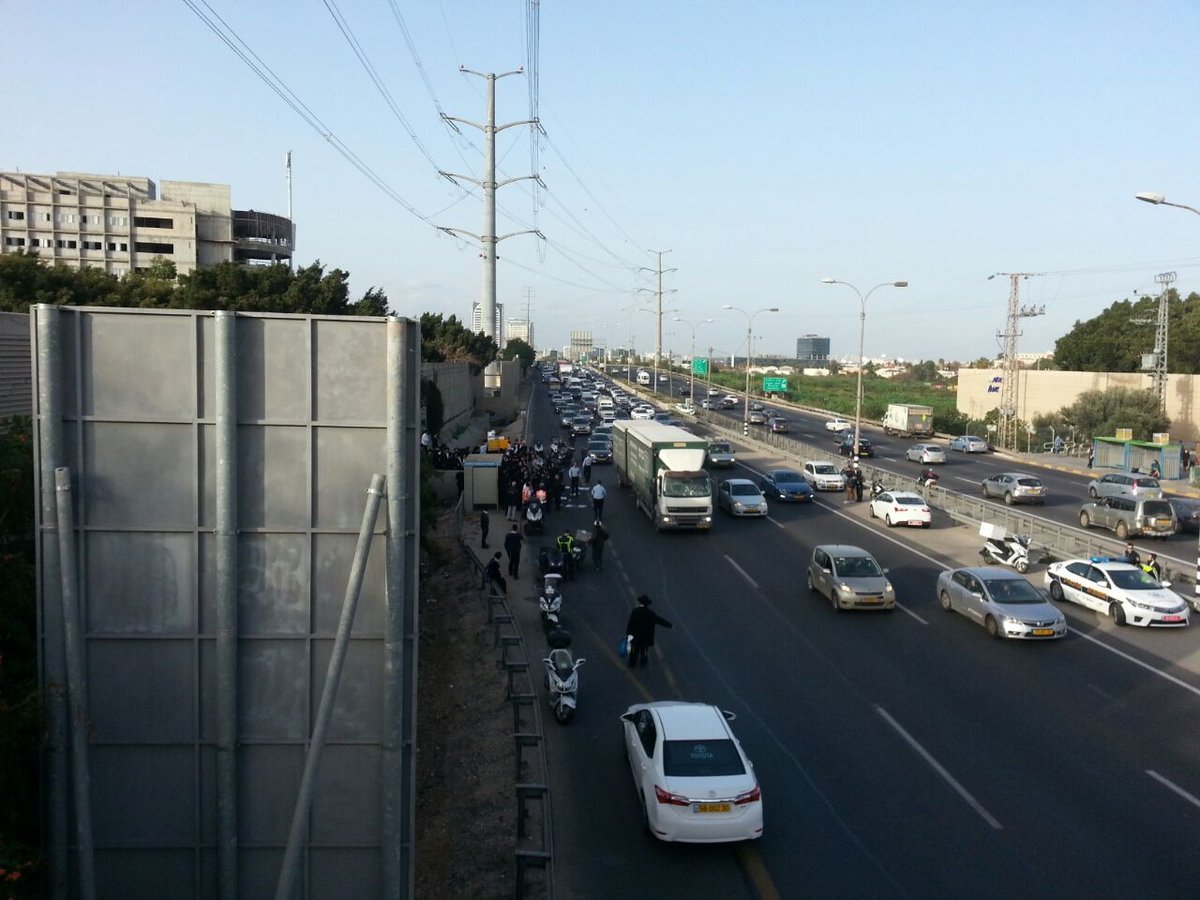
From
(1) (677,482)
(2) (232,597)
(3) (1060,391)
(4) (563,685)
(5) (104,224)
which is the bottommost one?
(4) (563,685)

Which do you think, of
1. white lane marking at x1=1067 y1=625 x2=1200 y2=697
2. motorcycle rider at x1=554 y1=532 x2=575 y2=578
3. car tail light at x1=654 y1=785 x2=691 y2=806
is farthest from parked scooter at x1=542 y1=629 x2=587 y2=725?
white lane marking at x1=1067 y1=625 x2=1200 y2=697

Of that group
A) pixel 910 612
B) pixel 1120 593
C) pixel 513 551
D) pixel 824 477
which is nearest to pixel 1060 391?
pixel 824 477

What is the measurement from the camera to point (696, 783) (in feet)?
34.2

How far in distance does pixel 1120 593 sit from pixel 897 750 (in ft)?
32.3

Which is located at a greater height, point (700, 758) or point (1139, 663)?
point (700, 758)

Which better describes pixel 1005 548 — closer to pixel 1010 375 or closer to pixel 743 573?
pixel 743 573

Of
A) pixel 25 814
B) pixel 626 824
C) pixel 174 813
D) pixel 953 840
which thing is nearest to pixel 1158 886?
pixel 953 840

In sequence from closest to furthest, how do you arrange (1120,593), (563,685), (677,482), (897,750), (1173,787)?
(1173,787) < (897,750) < (563,685) < (1120,593) < (677,482)

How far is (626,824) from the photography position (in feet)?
37.1

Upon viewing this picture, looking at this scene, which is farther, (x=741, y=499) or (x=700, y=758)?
(x=741, y=499)

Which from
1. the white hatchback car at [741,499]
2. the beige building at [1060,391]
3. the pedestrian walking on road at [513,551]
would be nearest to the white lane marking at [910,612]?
the pedestrian walking on road at [513,551]

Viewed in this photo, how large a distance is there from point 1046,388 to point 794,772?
70.4 metres

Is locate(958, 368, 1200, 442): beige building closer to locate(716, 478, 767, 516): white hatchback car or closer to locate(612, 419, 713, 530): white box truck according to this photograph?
locate(716, 478, 767, 516): white hatchback car

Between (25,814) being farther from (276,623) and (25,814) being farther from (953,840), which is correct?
(953,840)
